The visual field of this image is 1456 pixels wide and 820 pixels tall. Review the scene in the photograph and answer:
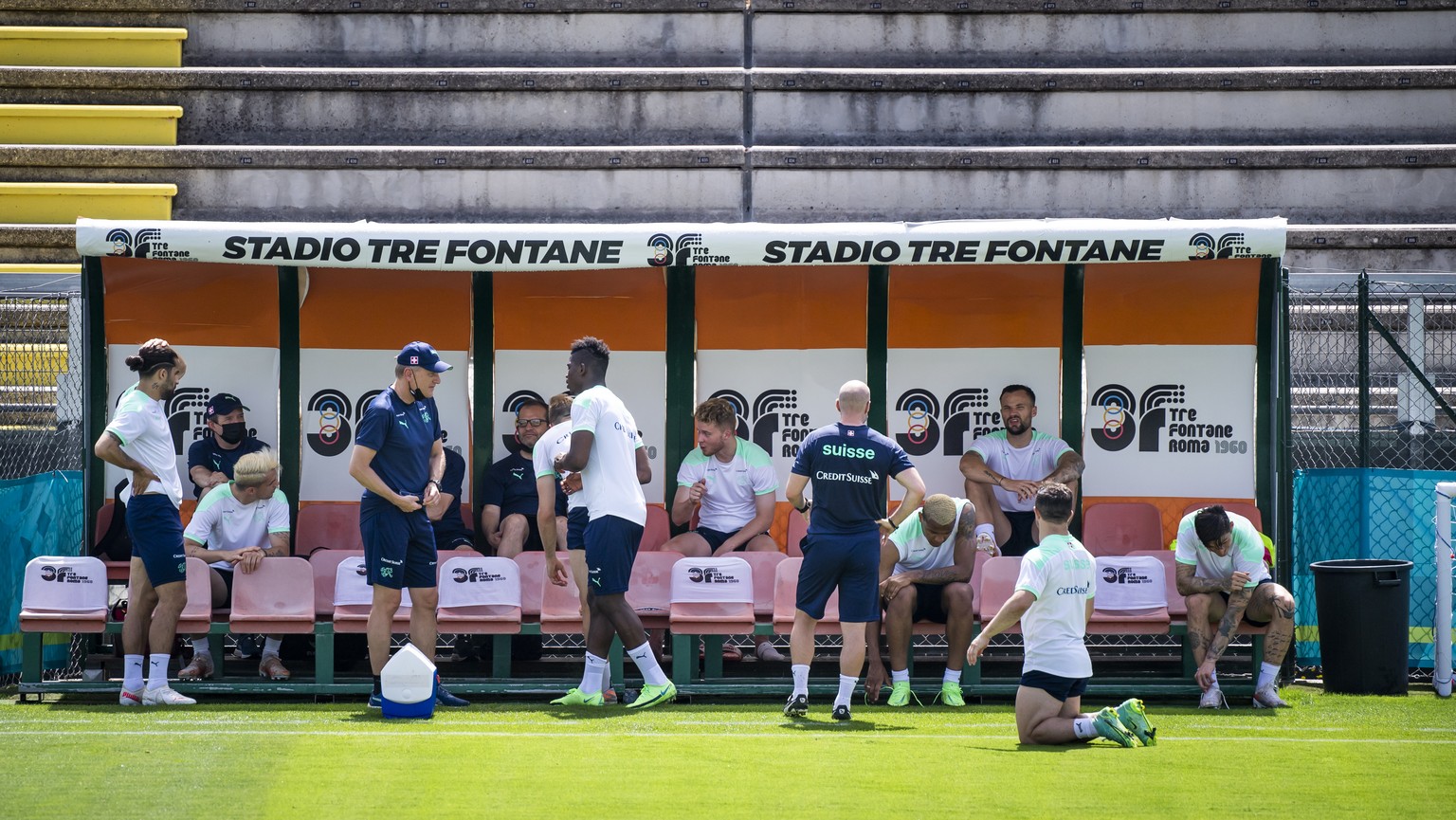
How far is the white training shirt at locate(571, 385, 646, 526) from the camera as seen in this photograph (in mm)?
8141

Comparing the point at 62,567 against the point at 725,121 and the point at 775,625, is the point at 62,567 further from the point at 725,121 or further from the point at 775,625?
the point at 725,121

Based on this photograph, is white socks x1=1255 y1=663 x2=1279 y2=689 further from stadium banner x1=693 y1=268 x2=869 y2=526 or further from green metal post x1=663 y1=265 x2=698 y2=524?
green metal post x1=663 y1=265 x2=698 y2=524

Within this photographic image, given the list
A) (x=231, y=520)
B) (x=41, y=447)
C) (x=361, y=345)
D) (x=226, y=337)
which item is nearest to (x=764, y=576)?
(x=231, y=520)

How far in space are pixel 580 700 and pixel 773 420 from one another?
2815 millimetres

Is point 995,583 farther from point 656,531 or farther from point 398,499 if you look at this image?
point 398,499

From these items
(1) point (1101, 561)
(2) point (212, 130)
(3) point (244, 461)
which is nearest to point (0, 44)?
(2) point (212, 130)

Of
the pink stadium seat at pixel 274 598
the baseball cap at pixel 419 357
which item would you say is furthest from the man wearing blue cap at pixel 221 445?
the baseball cap at pixel 419 357

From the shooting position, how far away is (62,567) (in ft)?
28.1

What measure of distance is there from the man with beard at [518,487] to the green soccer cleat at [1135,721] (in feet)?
13.6

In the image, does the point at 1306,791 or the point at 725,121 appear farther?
the point at 725,121

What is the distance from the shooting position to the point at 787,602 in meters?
8.69

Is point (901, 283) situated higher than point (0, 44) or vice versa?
point (0, 44)

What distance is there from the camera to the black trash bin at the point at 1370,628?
8.85 metres

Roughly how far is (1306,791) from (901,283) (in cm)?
501
